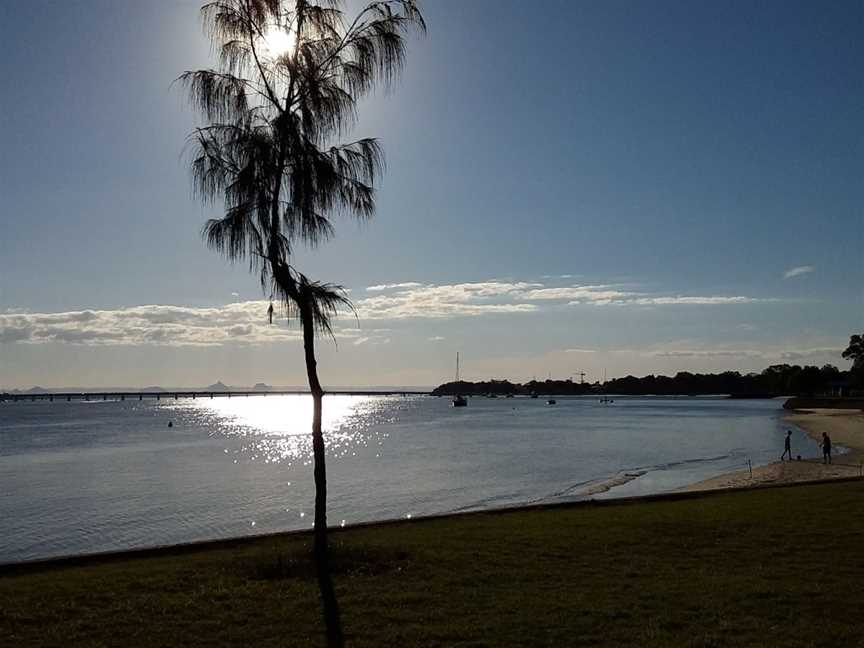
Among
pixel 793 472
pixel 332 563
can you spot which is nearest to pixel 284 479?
pixel 793 472

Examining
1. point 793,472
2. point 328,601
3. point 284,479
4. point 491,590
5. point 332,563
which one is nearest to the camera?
point 328,601

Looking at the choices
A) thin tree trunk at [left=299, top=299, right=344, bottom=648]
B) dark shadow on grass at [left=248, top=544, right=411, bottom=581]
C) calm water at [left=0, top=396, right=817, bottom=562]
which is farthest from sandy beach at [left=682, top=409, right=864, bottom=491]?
thin tree trunk at [left=299, top=299, right=344, bottom=648]

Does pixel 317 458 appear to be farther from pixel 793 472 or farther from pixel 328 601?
pixel 793 472

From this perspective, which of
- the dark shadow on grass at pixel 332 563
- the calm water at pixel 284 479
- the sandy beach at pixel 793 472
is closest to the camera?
the dark shadow on grass at pixel 332 563

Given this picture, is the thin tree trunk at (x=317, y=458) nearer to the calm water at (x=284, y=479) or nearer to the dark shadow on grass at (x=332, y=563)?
the dark shadow on grass at (x=332, y=563)

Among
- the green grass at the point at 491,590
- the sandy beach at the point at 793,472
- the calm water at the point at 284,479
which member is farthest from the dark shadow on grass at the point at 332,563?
the sandy beach at the point at 793,472

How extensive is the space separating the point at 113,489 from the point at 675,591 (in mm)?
34935

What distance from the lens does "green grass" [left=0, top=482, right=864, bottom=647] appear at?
8.69 metres

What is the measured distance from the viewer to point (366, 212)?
12.9m

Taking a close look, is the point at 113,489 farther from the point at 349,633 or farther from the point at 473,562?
the point at 349,633

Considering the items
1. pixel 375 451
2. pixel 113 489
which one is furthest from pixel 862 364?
pixel 113 489

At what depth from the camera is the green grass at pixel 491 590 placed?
8.69m

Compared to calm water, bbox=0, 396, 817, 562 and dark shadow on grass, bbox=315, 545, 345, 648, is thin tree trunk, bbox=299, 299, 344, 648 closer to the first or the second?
dark shadow on grass, bbox=315, 545, 345, 648

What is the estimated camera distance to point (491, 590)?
1067 centimetres
